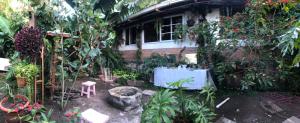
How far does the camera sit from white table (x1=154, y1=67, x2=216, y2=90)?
7423 mm

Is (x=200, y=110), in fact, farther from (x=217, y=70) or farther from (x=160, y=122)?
(x=217, y=70)

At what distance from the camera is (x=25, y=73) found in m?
5.32

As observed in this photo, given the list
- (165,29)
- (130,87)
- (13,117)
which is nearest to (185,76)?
(130,87)

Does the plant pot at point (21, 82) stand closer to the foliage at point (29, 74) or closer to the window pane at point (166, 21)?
the foliage at point (29, 74)

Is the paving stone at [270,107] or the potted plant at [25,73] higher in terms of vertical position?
the potted plant at [25,73]

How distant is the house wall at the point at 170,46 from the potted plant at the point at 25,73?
561cm

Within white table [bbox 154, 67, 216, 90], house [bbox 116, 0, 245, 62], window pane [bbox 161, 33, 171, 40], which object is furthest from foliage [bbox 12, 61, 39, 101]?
window pane [bbox 161, 33, 171, 40]

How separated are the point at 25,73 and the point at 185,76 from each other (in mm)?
4867

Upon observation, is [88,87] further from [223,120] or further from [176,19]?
[176,19]

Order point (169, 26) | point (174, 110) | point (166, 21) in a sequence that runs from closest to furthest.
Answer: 1. point (174, 110)
2. point (169, 26)
3. point (166, 21)

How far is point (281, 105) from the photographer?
606 centimetres

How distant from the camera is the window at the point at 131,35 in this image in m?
12.1

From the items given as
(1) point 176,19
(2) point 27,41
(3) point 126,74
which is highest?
(1) point 176,19

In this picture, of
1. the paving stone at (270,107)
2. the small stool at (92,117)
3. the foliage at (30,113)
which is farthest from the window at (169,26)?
the foliage at (30,113)
